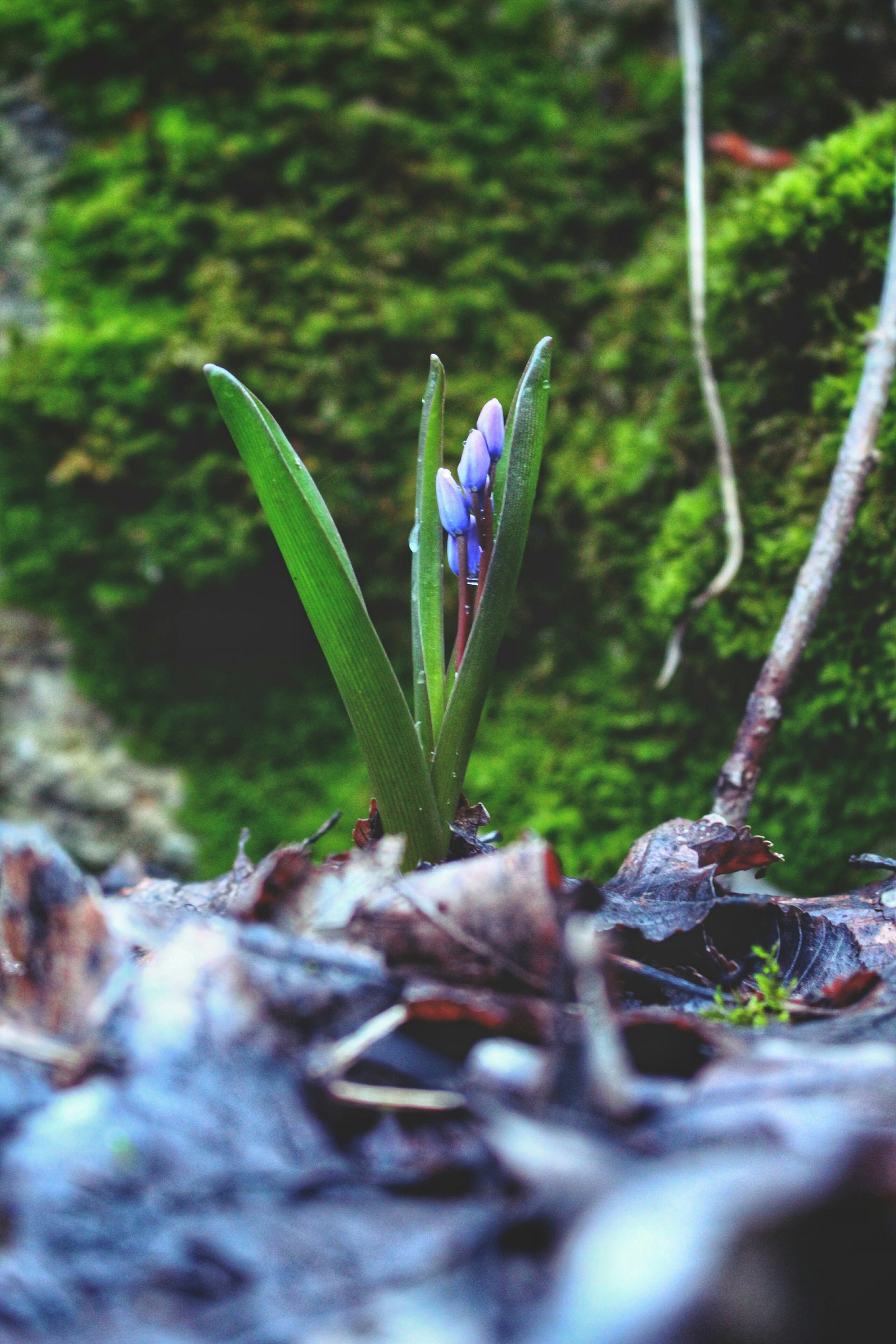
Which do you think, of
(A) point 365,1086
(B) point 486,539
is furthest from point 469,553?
(A) point 365,1086

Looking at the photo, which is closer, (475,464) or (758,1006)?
(758,1006)

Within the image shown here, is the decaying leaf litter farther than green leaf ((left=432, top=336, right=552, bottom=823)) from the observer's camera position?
No

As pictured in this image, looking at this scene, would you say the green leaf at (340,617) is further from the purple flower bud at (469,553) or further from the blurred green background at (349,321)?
the blurred green background at (349,321)

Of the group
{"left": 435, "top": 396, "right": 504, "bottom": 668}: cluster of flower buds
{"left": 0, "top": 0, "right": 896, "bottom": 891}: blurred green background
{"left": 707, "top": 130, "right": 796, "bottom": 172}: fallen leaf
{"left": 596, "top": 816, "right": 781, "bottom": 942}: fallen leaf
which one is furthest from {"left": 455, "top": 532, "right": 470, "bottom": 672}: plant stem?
{"left": 707, "top": 130, "right": 796, "bottom": 172}: fallen leaf

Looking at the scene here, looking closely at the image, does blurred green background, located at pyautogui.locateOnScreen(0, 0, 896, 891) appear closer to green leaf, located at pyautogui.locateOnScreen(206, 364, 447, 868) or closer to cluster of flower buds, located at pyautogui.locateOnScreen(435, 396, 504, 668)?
cluster of flower buds, located at pyautogui.locateOnScreen(435, 396, 504, 668)

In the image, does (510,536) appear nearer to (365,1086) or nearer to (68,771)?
(365,1086)

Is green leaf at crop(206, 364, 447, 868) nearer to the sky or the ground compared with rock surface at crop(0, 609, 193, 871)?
nearer to the sky
